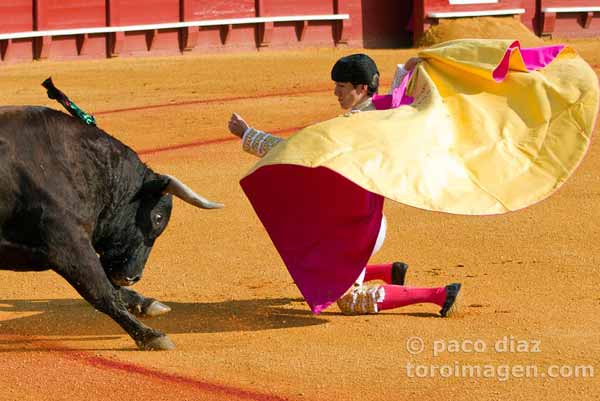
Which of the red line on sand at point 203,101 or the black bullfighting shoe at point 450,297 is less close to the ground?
the red line on sand at point 203,101

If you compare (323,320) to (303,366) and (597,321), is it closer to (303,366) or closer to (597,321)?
(303,366)

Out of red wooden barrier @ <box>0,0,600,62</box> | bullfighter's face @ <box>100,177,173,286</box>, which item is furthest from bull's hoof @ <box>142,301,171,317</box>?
red wooden barrier @ <box>0,0,600,62</box>

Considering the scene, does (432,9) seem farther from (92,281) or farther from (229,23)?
(92,281)

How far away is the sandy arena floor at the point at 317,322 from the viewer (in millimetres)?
4129

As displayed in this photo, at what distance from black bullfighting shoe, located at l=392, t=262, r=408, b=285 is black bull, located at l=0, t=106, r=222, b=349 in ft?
2.75

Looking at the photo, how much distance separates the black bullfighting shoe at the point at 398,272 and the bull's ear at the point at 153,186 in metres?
1.03

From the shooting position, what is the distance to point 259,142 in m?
4.81

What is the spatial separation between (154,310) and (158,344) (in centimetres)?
45

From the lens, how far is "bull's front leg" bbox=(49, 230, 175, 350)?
445 cm

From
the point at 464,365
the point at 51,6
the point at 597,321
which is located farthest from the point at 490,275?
the point at 51,6

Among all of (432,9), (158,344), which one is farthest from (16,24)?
(158,344)

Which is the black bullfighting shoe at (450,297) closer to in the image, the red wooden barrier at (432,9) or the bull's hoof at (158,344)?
the bull's hoof at (158,344)

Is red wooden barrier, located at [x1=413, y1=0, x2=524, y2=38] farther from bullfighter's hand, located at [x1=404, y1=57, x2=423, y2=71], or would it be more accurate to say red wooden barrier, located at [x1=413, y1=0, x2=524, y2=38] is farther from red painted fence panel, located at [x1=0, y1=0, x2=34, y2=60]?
bullfighter's hand, located at [x1=404, y1=57, x2=423, y2=71]

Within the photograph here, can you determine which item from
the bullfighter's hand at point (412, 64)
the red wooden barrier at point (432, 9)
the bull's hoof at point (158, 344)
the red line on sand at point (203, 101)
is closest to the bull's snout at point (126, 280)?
the bull's hoof at point (158, 344)
